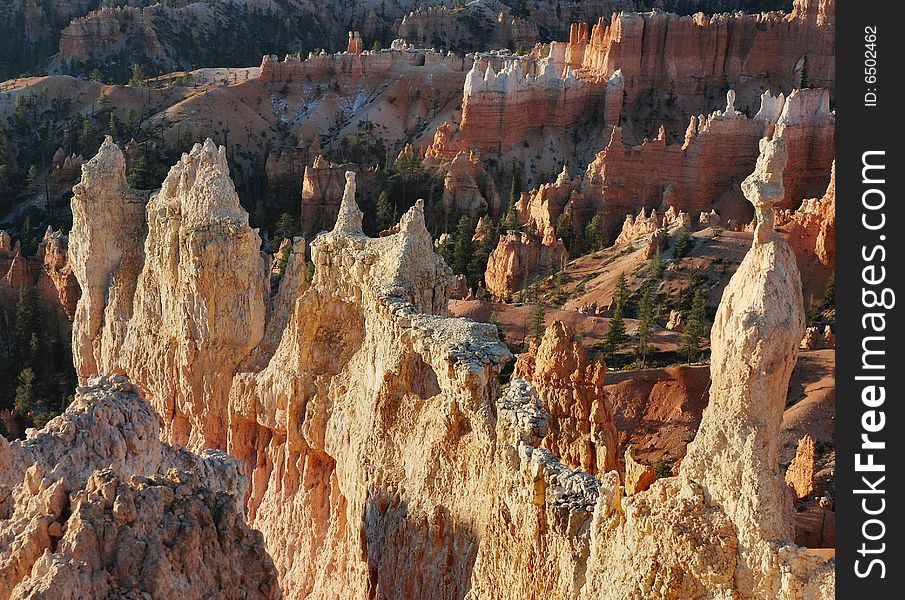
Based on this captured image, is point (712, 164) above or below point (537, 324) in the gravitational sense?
above

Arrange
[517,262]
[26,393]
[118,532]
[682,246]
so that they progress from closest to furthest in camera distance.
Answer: [118,532] < [26,393] < [682,246] < [517,262]

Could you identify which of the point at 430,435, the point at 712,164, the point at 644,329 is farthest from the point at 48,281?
the point at 712,164

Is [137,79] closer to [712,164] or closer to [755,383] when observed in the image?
[712,164]

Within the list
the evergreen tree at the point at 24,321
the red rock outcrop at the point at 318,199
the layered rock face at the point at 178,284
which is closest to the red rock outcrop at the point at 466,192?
the red rock outcrop at the point at 318,199

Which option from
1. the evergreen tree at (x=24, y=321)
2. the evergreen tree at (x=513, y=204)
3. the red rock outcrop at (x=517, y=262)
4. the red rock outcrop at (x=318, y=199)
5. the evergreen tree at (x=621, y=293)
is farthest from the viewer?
the red rock outcrop at (x=318, y=199)

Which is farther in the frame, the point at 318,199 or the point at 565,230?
the point at 318,199

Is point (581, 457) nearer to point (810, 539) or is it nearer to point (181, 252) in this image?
point (810, 539)

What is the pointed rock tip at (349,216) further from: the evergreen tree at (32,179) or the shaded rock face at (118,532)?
the evergreen tree at (32,179)
